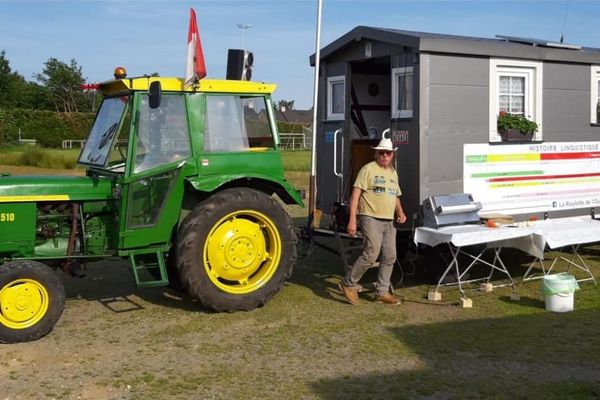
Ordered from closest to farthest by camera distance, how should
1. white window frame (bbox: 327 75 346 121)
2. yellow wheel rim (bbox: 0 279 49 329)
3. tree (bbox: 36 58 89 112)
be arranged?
yellow wheel rim (bbox: 0 279 49 329), white window frame (bbox: 327 75 346 121), tree (bbox: 36 58 89 112)

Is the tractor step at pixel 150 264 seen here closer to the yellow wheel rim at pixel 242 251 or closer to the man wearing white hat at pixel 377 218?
the yellow wheel rim at pixel 242 251

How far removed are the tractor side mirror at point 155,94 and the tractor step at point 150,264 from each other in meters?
1.38

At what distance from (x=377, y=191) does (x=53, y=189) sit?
3135 mm

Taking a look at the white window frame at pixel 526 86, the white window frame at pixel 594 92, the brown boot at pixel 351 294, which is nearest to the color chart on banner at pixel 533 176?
the white window frame at pixel 526 86

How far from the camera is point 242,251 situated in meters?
6.92

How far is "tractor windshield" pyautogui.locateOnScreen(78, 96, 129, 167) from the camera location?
679 centimetres

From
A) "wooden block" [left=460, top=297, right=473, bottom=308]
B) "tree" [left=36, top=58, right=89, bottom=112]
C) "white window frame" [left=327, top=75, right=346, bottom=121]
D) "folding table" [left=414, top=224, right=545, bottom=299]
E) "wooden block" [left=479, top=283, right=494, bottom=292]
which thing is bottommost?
"wooden block" [left=460, top=297, right=473, bottom=308]

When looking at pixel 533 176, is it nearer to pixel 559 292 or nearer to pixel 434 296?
pixel 559 292

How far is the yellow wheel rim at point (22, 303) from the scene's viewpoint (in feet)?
19.1

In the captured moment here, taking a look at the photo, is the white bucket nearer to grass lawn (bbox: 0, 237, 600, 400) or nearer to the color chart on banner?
grass lawn (bbox: 0, 237, 600, 400)

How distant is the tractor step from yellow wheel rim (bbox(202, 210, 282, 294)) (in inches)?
16.0

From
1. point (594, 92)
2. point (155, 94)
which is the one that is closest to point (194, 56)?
point (155, 94)

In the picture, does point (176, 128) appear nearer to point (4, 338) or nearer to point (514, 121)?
point (4, 338)

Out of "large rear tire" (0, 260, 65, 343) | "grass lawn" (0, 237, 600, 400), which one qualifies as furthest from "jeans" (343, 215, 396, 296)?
"large rear tire" (0, 260, 65, 343)
